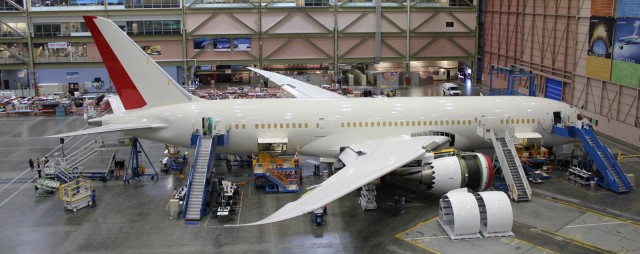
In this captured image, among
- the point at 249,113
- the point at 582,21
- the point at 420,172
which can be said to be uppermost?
the point at 582,21

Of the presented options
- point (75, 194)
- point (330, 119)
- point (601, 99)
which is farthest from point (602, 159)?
point (75, 194)

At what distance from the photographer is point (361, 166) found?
2673 centimetres

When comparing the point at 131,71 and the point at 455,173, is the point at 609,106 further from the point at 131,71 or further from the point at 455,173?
the point at 131,71

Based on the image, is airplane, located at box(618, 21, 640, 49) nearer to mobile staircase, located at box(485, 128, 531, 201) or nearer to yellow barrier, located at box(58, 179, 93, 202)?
mobile staircase, located at box(485, 128, 531, 201)

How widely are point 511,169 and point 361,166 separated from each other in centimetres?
884

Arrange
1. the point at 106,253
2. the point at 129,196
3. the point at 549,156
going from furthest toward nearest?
the point at 549,156, the point at 129,196, the point at 106,253

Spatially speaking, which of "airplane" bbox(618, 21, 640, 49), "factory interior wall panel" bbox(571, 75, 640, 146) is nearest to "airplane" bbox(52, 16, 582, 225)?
"factory interior wall panel" bbox(571, 75, 640, 146)

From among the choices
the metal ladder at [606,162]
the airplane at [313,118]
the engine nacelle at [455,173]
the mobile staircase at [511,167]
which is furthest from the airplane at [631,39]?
the engine nacelle at [455,173]

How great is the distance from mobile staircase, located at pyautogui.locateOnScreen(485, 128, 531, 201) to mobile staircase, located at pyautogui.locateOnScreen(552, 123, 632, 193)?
13.3ft

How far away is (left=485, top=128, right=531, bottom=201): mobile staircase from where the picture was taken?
1149 inches

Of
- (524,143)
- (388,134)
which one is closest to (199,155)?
(388,134)

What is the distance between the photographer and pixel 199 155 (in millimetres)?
30141

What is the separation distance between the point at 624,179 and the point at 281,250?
1908 centimetres

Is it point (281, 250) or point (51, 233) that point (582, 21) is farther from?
point (51, 233)
